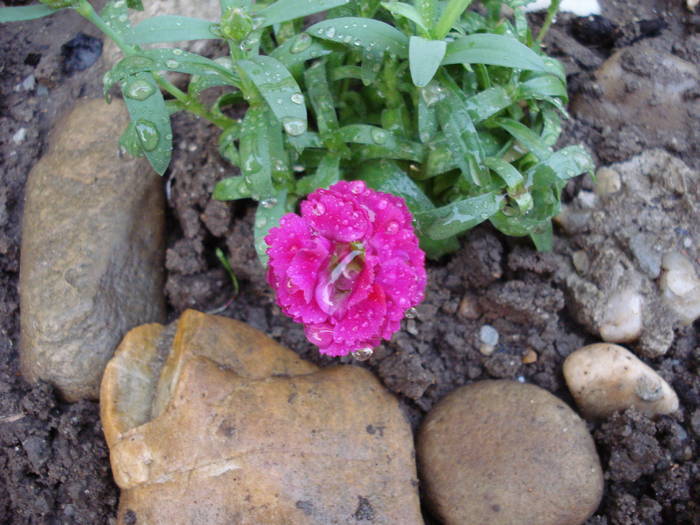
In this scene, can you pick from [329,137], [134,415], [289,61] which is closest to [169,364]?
[134,415]

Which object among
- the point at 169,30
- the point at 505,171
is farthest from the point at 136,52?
the point at 505,171

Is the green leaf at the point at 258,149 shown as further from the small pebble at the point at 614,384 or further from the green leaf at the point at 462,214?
the small pebble at the point at 614,384

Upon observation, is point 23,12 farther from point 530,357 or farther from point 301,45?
point 530,357

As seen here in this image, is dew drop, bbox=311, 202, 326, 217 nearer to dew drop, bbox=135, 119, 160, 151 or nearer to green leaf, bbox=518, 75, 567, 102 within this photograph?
dew drop, bbox=135, 119, 160, 151

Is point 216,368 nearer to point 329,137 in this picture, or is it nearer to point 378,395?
point 378,395

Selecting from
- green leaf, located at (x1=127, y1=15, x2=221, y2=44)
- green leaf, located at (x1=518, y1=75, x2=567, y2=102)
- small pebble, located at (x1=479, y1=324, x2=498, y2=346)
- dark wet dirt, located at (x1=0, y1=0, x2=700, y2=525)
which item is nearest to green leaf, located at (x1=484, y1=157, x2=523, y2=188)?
green leaf, located at (x1=518, y1=75, x2=567, y2=102)

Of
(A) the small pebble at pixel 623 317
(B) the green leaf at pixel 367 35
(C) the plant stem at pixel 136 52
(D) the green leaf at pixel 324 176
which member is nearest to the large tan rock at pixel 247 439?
(D) the green leaf at pixel 324 176
